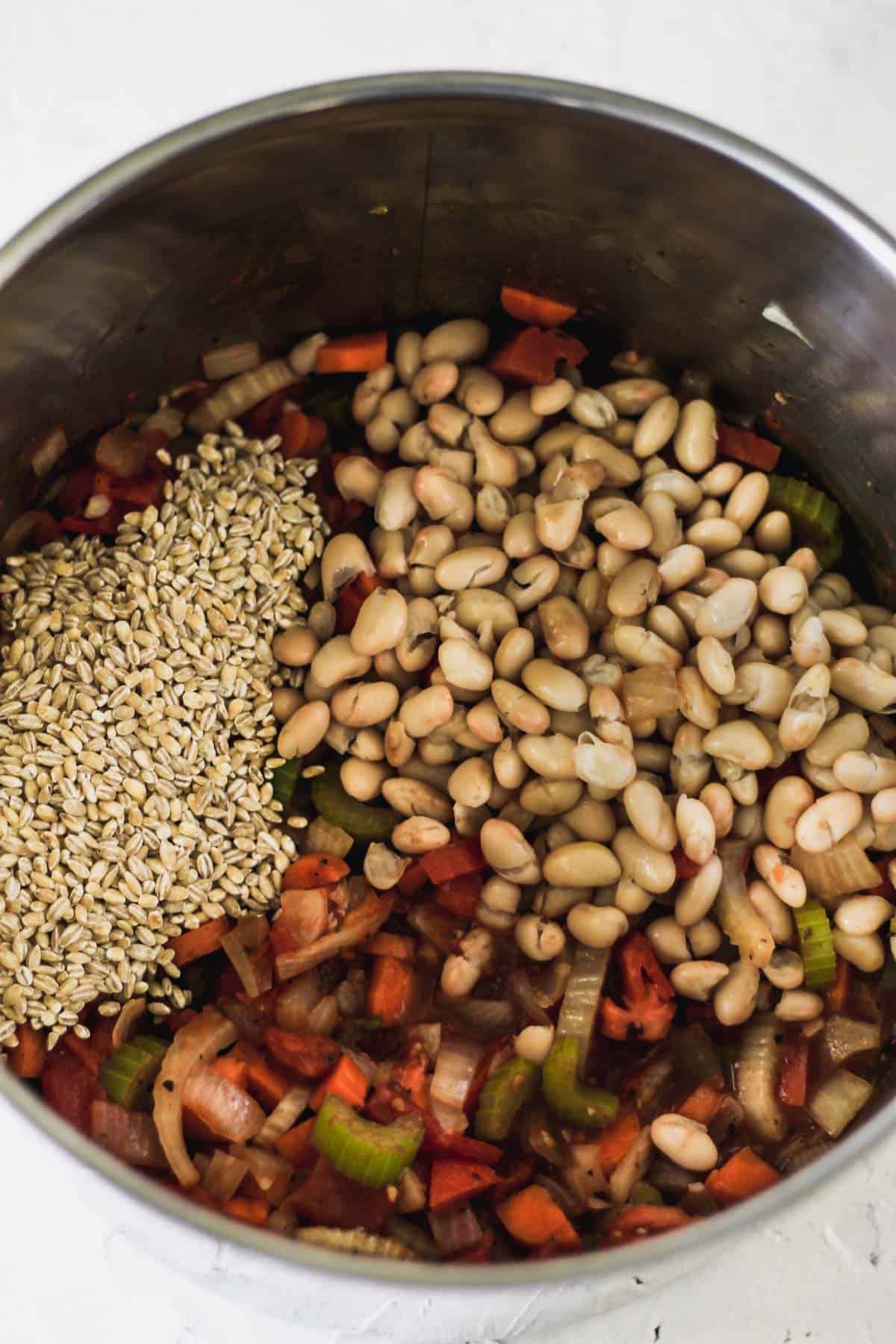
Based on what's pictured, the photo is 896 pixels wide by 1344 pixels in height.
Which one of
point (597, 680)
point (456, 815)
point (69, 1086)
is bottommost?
point (69, 1086)

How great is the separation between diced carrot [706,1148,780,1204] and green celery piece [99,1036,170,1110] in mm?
402

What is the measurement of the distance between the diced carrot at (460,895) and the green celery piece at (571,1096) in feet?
0.42

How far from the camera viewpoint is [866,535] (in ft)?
3.61

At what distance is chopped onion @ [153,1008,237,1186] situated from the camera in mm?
929

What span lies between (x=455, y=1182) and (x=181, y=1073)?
21 centimetres

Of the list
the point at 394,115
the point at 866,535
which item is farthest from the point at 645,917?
the point at 394,115

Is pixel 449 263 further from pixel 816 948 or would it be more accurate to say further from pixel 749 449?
pixel 816 948

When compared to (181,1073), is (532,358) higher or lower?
higher

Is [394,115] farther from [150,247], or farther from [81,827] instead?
[81,827]

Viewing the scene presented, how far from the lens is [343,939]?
3.30ft

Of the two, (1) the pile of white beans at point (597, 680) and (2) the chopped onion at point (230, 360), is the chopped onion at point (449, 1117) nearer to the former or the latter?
(1) the pile of white beans at point (597, 680)

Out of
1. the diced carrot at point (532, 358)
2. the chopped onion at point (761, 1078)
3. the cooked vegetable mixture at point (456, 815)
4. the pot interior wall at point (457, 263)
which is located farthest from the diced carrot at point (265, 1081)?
the diced carrot at point (532, 358)

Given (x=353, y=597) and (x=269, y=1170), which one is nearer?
(x=269, y=1170)

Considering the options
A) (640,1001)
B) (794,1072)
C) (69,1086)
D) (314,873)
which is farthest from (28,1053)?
(794,1072)
